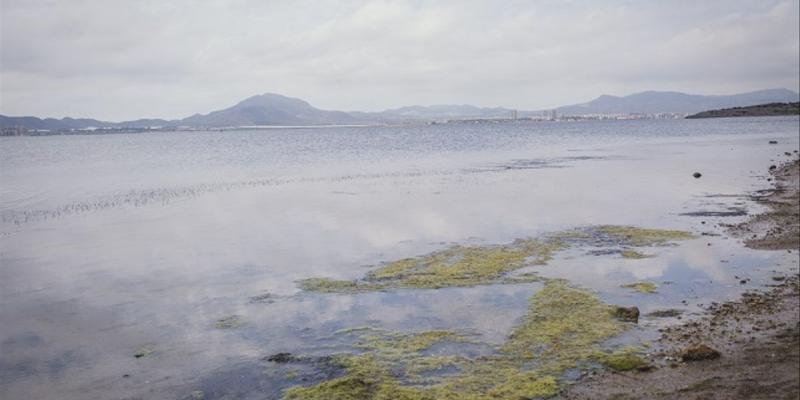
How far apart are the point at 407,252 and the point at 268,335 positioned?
9313 millimetres

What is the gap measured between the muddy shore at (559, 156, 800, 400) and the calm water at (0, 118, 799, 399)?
1.11 meters

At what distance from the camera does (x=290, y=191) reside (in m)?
44.7

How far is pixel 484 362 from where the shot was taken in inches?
500

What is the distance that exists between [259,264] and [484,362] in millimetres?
11715

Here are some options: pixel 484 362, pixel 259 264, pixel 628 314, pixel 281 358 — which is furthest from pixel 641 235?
pixel 281 358

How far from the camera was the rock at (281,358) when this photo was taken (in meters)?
13.1

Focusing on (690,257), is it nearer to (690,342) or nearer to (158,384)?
(690,342)

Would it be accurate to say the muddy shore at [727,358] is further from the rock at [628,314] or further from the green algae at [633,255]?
the green algae at [633,255]

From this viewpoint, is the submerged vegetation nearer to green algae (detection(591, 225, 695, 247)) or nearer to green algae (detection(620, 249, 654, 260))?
green algae (detection(620, 249, 654, 260))

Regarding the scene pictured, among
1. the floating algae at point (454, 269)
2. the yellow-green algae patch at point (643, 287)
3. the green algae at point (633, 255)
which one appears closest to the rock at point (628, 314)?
the yellow-green algae patch at point (643, 287)

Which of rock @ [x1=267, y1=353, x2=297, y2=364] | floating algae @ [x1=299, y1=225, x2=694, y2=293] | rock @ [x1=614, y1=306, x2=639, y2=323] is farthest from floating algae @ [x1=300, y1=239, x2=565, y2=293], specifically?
rock @ [x1=267, y1=353, x2=297, y2=364]

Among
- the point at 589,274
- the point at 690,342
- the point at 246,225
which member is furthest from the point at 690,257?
the point at 246,225

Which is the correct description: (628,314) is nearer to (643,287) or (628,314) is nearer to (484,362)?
(643,287)

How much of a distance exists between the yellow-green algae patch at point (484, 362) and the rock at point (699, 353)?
1442 millimetres
